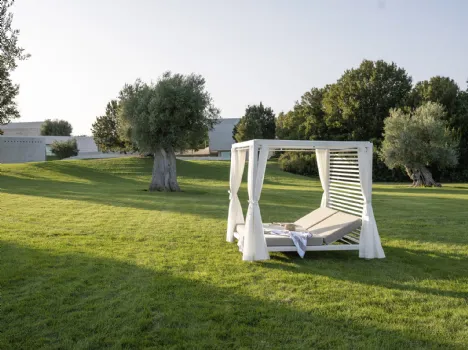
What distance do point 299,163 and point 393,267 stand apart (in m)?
40.1

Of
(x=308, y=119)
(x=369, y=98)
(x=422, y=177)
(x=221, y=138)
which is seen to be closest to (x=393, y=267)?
(x=422, y=177)

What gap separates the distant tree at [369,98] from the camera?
156 ft

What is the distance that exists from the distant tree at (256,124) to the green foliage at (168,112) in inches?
1420

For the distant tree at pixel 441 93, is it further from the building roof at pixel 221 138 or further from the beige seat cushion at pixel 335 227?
the beige seat cushion at pixel 335 227

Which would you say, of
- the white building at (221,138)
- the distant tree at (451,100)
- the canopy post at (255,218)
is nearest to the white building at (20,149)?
the white building at (221,138)

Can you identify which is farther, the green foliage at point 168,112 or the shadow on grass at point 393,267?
the green foliage at point 168,112

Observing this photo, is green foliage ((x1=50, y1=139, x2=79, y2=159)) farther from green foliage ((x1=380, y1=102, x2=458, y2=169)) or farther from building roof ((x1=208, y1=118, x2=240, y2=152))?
green foliage ((x1=380, y1=102, x2=458, y2=169))

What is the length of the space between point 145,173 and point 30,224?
28.5 meters

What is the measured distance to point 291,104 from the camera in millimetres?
56469

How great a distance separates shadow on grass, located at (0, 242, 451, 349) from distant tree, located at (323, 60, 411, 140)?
141ft

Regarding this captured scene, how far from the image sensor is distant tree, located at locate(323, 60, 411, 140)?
47.4m

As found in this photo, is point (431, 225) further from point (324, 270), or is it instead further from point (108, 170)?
point (108, 170)

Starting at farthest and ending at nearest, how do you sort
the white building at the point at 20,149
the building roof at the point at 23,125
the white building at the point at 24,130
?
the building roof at the point at 23,125 → the white building at the point at 24,130 → the white building at the point at 20,149

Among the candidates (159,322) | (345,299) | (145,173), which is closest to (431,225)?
(345,299)
